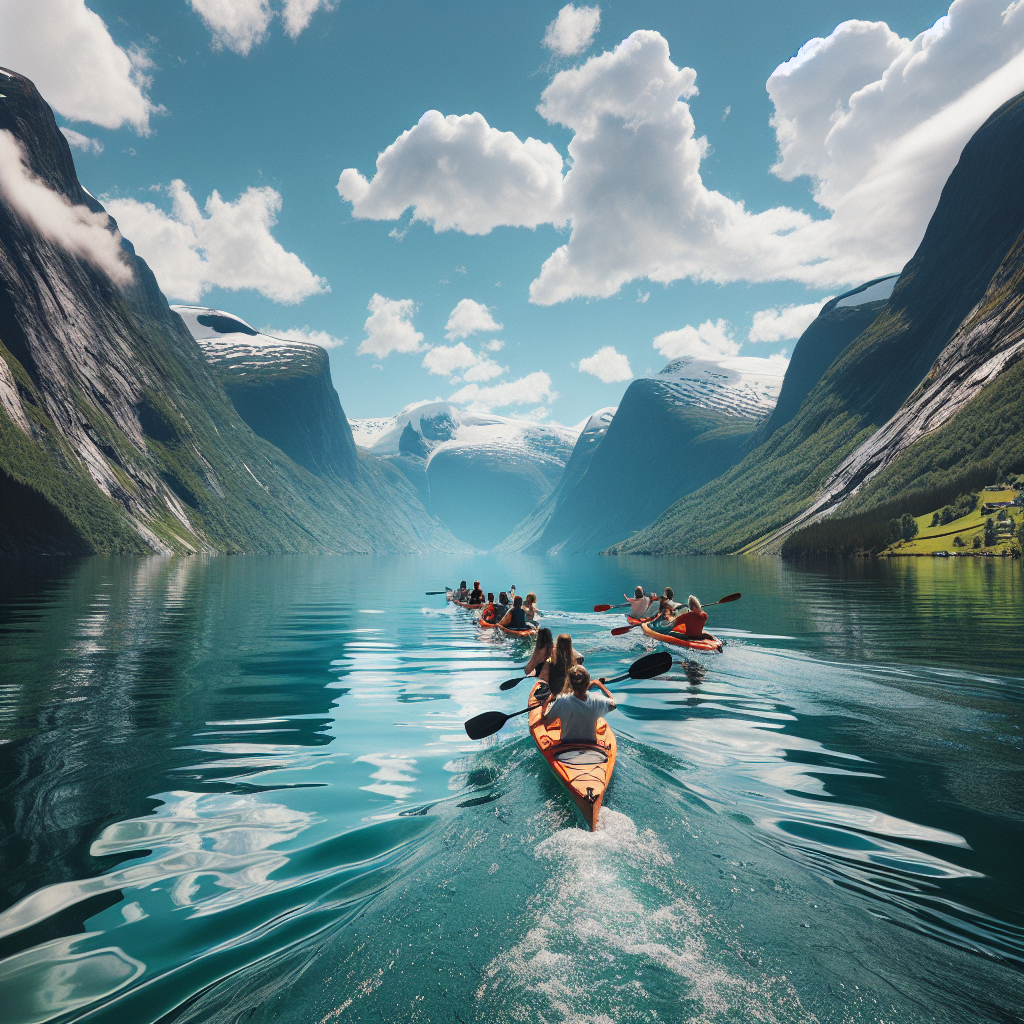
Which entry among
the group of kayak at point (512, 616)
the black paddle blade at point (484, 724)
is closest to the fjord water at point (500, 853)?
the black paddle blade at point (484, 724)

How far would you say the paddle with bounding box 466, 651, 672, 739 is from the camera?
1210 centimetres

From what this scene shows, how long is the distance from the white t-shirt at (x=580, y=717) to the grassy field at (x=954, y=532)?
296ft

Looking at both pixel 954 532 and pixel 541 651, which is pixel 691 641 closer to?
pixel 541 651

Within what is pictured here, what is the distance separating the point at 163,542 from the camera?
125062 mm

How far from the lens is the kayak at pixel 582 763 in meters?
8.48

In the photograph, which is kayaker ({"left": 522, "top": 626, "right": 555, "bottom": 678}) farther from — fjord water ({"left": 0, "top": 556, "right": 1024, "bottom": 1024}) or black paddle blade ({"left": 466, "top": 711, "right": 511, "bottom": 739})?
black paddle blade ({"left": 466, "top": 711, "right": 511, "bottom": 739})

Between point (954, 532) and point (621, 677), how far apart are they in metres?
96.1

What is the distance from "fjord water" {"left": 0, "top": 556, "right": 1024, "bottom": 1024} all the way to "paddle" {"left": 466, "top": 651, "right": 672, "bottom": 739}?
0.71 m

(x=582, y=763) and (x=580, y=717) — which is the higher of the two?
(x=580, y=717)

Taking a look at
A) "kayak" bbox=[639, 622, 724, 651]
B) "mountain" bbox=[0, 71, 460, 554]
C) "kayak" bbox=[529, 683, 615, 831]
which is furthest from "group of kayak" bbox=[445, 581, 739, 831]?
"mountain" bbox=[0, 71, 460, 554]

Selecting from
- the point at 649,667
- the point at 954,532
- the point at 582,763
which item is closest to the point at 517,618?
the point at 649,667

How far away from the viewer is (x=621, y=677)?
1416cm

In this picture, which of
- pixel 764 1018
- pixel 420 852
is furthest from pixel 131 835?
pixel 764 1018

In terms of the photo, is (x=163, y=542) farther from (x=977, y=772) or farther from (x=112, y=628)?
(x=977, y=772)
